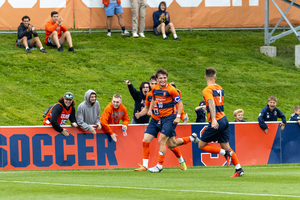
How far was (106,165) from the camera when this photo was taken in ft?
37.1

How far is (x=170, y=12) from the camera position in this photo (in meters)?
21.4

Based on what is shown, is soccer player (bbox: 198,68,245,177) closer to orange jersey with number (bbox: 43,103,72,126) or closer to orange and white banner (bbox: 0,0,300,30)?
orange jersey with number (bbox: 43,103,72,126)

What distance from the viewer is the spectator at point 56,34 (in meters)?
17.8

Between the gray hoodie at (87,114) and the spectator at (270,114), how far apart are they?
163 inches

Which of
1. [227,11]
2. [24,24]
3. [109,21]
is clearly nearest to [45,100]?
[24,24]

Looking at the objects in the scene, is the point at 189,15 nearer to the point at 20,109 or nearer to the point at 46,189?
the point at 20,109

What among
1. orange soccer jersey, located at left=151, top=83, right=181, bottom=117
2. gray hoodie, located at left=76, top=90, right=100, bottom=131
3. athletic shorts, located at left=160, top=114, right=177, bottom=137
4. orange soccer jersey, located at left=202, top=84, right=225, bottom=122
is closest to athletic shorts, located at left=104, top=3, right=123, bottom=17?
gray hoodie, located at left=76, top=90, right=100, bottom=131

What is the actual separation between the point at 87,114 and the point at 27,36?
25.9ft

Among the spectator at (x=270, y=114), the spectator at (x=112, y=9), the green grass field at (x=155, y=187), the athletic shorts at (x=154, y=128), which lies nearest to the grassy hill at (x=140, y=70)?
the spectator at (x=112, y=9)

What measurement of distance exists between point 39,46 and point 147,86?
7.83 metres

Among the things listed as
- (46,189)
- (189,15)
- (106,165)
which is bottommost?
(106,165)

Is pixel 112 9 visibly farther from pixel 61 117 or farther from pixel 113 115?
pixel 61 117

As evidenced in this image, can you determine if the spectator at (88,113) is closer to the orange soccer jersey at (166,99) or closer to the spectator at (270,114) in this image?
the orange soccer jersey at (166,99)

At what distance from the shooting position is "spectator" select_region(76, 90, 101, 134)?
11078 mm
